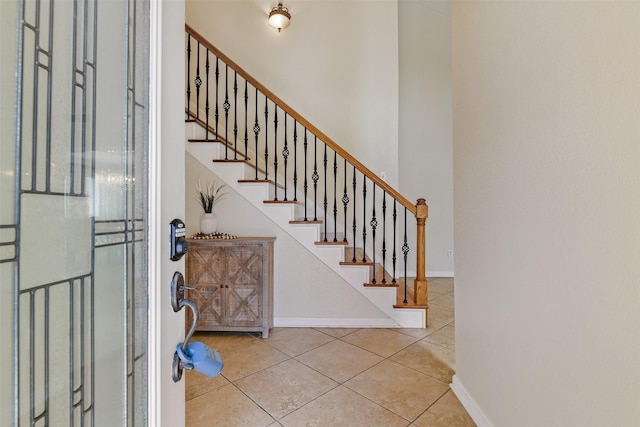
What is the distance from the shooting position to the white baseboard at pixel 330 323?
2781mm

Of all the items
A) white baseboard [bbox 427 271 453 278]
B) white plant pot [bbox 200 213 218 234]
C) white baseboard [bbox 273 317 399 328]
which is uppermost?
white plant pot [bbox 200 213 218 234]

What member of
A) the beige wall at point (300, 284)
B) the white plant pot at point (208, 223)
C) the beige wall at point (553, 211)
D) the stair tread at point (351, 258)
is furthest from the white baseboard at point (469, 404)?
the white plant pot at point (208, 223)

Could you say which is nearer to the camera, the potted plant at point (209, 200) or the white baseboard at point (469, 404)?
the white baseboard at point (469, 404)

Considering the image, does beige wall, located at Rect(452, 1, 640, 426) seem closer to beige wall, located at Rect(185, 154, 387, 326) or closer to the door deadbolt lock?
the door deadbolt lock

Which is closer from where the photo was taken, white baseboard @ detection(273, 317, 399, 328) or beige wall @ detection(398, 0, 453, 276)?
white baseboard @ detection(273, 317, 399, 328)

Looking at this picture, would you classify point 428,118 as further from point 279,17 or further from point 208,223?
point 208,223

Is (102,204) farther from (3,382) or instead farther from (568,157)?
(568,157)

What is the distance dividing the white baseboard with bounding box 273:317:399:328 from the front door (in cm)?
224

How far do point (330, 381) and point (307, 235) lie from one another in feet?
4.14

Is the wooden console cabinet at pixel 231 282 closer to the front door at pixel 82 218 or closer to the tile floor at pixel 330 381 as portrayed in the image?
the tile floor at pixel 330 381

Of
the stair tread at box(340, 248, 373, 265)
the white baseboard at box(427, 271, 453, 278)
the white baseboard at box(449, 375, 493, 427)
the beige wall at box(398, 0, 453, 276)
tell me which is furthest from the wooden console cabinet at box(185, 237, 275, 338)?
the white baseboard at box(427, 271, 453, 278)

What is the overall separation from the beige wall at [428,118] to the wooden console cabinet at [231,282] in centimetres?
274

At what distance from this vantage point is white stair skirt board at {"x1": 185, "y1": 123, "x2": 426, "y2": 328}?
277 cm

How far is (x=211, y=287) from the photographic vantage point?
8.41 feet
